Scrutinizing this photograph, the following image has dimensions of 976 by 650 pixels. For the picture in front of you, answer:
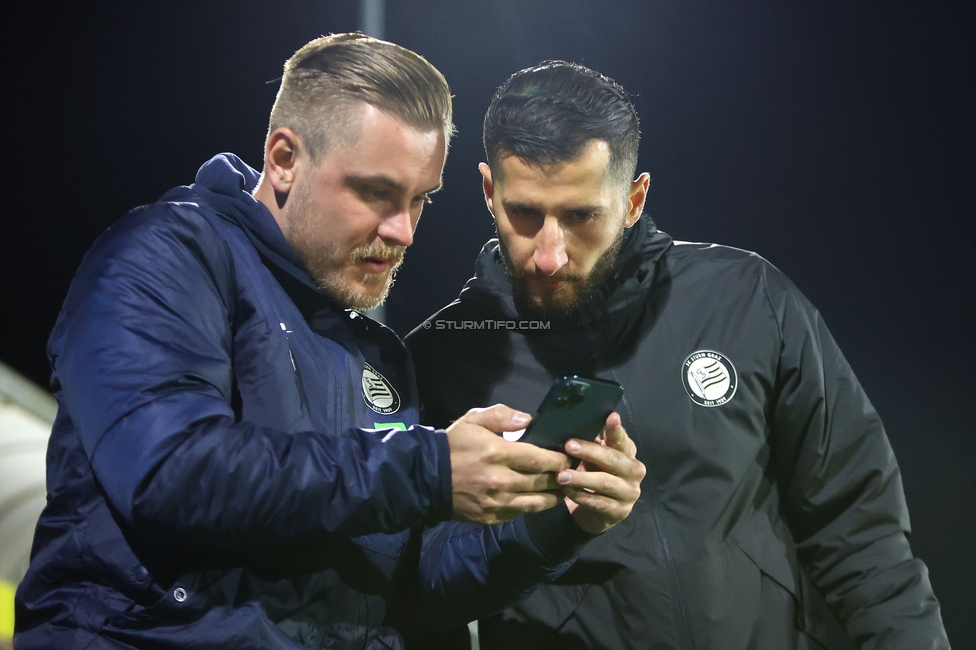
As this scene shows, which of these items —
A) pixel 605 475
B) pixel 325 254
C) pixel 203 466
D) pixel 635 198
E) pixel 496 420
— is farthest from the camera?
pixel 635 198

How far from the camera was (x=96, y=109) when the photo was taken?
71.7 inches

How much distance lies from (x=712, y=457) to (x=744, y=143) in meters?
0.93

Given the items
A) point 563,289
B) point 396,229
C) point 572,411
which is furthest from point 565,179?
point 572,411

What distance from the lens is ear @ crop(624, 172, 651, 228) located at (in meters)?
1.56

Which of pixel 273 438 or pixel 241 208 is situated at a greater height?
pixel 241 208

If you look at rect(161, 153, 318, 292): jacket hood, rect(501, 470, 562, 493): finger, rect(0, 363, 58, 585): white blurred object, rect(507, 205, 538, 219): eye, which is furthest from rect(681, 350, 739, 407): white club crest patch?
rect(0, 363, 58, 585): white blurred object

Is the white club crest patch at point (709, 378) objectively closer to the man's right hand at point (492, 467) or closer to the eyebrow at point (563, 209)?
the eyebrow at point (563, 209)

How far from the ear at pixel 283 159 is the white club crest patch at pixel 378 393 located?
0.31m

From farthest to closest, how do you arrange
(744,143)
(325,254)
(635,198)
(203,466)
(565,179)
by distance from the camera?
(744,143), (635,198), (565,179), (325,254), (203,466)

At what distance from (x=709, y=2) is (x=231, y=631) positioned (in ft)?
5.88

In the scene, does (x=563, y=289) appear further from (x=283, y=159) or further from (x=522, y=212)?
(x=283, y=159)

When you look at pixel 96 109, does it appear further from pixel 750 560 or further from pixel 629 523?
pixel 750 560

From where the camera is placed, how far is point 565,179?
56.8 inches

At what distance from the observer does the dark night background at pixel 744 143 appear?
183 cm
